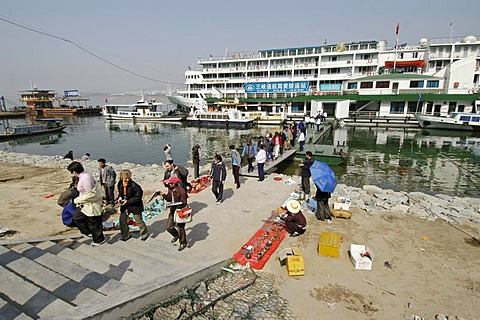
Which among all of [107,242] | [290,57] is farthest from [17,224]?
[290,57]

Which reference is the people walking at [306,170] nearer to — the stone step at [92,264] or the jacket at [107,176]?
the stone step at [92,264]

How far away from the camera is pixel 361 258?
5387mm

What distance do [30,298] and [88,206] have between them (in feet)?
6.40

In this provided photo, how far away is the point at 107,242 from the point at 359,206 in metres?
7.54

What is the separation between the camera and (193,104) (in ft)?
183

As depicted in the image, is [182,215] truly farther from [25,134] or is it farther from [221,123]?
[25,134]

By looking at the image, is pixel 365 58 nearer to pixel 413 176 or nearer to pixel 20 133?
pixel 413 176

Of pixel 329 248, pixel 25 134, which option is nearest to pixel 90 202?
pixel 329 248

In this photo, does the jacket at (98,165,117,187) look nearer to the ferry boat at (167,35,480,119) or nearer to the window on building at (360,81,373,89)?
the ferry boat at (167,35,480,119)

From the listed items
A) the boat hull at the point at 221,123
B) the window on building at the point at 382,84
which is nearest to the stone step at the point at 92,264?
the boat hull at the point at 221,123

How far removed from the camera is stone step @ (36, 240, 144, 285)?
14.2ft

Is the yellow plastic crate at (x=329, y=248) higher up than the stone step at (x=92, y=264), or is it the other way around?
the stone step at (x=92, y=264)

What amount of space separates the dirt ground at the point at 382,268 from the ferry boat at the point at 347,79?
38.5 metres

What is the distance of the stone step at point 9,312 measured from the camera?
10.1 feet
